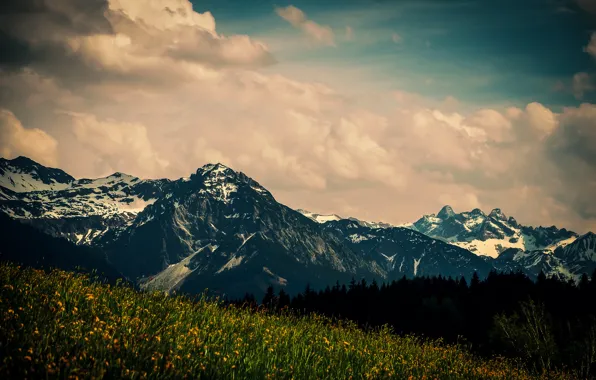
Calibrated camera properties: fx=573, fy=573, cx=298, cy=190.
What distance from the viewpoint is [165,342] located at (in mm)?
15375

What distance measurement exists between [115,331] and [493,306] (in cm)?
13982

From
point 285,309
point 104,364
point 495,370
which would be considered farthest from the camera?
point 285,309

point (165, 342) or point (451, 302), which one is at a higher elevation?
point (451, 302)

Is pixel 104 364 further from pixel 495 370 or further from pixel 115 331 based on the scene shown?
pixel 495 370

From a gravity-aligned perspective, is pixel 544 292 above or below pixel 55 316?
above

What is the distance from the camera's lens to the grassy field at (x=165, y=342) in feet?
43.7

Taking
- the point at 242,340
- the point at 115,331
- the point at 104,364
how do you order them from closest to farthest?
the point at 104,364 → the point at 115,331 → the point at 242,340

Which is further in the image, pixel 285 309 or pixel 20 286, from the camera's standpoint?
pixel 285 309

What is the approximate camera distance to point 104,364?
43.7ft

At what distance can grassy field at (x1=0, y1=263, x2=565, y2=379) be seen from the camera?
13.3m

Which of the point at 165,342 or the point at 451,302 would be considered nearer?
the point at 165,342

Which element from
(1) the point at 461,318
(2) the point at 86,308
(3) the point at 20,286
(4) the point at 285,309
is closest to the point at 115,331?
(2) the point at 86,308

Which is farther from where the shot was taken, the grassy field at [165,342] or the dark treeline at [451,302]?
the dark treeline at [451,302]

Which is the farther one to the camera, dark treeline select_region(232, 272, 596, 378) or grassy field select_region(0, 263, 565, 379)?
dark treeline select_region(232, 272, 596, 378)
